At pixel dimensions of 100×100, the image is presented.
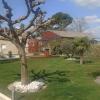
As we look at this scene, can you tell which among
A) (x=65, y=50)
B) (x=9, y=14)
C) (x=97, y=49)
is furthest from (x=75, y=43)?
(x=9, y=14)

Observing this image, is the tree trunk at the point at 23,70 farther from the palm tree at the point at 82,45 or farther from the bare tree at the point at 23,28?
the palm tree at the point at 82,45

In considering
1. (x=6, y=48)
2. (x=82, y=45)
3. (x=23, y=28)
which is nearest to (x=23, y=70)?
(x=23, y=28)

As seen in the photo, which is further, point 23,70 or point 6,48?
point 6,48

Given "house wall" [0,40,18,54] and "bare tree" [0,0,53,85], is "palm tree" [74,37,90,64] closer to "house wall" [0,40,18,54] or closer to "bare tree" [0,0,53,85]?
"bare tree" [0,0,53,85]

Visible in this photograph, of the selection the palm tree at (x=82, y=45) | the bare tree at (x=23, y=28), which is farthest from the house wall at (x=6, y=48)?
the bare tree at (x=23, y=28)

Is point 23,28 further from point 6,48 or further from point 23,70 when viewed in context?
point 6,48

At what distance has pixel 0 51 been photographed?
53.2 meters

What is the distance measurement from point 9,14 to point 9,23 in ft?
1.39

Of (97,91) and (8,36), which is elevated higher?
(8,36)

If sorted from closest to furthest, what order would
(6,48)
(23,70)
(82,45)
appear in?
(23,70)
(82,45)
(6,48)

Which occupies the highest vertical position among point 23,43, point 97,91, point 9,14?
point 9,14

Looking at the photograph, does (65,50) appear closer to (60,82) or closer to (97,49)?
(97,49)

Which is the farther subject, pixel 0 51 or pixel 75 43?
pixel 0 51

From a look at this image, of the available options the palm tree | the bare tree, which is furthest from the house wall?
the bare tree
